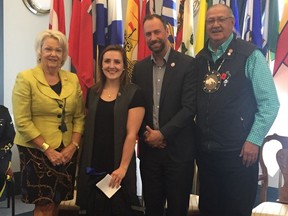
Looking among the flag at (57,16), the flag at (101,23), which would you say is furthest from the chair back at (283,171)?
the flag at (57,16)

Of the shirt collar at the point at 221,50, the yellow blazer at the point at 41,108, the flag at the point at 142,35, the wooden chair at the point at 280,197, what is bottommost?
the wooden chair at the point at 280,197

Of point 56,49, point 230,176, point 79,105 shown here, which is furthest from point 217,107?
point 56,49

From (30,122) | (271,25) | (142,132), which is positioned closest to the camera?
(30,122)

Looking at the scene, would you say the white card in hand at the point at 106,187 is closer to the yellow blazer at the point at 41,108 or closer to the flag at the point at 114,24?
the yellow blazer at the point at 41,108

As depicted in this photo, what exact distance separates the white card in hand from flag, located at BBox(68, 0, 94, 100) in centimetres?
126

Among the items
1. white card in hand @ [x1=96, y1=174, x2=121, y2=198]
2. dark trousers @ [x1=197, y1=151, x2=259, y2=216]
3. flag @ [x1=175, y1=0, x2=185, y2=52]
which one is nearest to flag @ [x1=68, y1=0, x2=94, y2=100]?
flag @ [x1=175, y1=0, x2=185, y2=52]

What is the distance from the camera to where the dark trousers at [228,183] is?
2.19 meters

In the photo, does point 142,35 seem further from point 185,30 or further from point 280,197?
point 280,197

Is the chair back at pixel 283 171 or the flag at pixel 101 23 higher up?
the flag at pixel 101 23

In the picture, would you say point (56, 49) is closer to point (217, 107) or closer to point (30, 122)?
point (30, 122)

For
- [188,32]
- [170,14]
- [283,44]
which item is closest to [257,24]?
[283,44]

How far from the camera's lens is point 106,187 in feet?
7.09

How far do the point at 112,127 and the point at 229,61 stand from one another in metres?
0.76

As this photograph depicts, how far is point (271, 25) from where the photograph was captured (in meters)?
3.39
